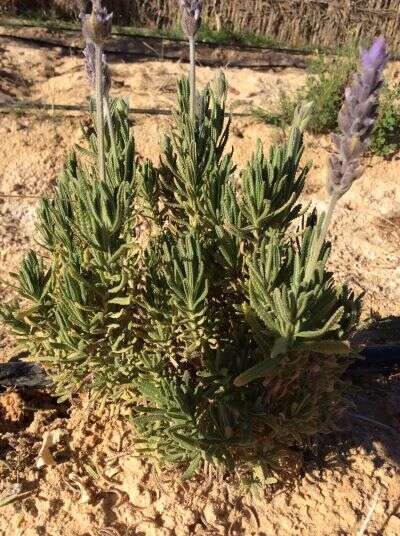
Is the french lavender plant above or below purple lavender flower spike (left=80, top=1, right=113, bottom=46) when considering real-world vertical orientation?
below

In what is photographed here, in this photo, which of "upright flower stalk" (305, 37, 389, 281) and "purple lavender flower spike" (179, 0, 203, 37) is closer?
"upright flower stalk" (305, 37, 389, 281)

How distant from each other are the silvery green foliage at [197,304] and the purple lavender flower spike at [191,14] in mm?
461

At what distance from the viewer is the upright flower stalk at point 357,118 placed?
140 centimetres

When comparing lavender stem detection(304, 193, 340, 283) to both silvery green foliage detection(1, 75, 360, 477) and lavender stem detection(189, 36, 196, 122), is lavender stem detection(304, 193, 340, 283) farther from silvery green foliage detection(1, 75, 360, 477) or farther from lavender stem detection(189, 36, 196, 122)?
lavender stem detection(189, 36, 196, 122)

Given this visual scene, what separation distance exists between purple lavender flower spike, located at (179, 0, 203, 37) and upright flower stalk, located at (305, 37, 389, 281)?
0.94 meters

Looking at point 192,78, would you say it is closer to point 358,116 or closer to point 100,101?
point 100,101

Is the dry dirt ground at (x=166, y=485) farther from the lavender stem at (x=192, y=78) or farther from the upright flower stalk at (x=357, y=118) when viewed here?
the upright flower stalk at (x=357, y=118)

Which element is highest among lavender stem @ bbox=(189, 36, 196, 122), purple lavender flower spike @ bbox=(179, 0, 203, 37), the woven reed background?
purple lavender flower spike @ bbox=(179, 0, 203, 37)

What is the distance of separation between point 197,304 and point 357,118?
104cm

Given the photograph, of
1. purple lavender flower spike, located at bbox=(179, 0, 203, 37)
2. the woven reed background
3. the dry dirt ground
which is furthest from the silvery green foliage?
the woven reed background

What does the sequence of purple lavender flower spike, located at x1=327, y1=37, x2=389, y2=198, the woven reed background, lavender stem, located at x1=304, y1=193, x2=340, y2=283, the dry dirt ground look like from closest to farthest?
purple lavender flower spike, located at x1=327, y1=37, x2=389, y2=198 < lavender stem, located at x1=304, y1=193, x2=340, y2=283 < the dry dirt ground < the woven reed background

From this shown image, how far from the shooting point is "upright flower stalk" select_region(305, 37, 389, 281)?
4.61 ft

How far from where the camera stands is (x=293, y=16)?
1010 cm

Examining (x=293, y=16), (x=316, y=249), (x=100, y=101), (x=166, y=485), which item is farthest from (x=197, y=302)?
(x=293, y=16)
